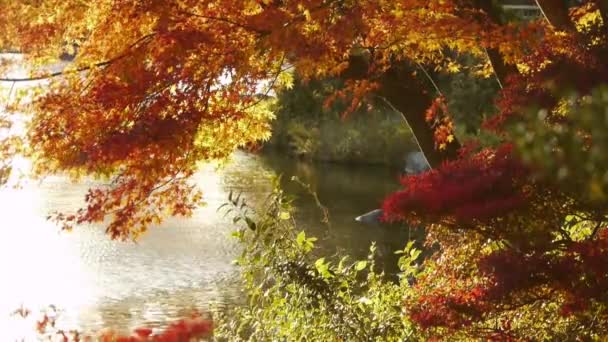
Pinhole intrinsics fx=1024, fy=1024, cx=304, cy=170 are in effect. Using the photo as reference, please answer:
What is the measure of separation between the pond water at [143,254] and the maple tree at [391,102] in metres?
1.76

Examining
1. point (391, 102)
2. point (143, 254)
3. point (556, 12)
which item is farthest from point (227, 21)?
point (143, 254)

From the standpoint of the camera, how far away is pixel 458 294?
4855 millimetres

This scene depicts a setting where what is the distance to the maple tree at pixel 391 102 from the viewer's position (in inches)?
163

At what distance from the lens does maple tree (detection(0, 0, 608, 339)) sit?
4.14 meters

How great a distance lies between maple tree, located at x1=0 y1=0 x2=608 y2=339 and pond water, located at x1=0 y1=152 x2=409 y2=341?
1.76 metres

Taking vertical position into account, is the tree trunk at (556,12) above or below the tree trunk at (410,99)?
above

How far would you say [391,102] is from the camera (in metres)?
7.13

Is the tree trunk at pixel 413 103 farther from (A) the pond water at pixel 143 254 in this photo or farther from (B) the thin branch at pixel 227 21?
(A) the pond water at pixel 143 254

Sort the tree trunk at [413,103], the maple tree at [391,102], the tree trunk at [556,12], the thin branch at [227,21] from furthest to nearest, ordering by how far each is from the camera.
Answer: the tree trunk at [413,103], the tree trunk at [556,12], the thin branch at [227,21], the maple tree at [391,102]

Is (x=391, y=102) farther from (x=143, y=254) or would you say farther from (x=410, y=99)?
(x=143, y=254)

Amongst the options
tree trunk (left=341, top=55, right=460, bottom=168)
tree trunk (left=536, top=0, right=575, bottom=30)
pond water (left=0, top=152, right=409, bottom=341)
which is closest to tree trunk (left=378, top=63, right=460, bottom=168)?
tree trunk (left=341, top=55, right=460, bottom=168)

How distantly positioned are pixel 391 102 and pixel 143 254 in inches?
295

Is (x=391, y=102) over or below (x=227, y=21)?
below

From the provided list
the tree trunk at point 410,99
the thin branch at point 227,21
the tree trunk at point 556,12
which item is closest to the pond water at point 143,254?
the tree trunk at point 410,99
